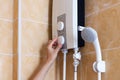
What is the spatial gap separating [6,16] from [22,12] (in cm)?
9

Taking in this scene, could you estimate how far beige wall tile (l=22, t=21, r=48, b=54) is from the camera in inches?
49.6

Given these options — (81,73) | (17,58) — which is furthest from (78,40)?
(17,58)

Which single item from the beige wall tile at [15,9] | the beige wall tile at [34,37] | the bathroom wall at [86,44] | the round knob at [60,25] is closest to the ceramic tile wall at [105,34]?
the bathroom wall at [86,44]

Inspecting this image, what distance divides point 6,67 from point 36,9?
32cm

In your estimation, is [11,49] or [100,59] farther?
[11,49]

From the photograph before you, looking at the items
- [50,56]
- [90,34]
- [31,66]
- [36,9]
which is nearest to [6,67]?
[31,66]

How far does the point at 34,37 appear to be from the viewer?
129 centimetres

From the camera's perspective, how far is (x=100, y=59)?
108 cm

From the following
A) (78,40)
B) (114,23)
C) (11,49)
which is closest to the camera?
(114,23)

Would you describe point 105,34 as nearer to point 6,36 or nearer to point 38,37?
point 38,37

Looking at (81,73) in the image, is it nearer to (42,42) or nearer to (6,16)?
(42,42)

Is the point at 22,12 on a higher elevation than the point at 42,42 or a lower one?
higher

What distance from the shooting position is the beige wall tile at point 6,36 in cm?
126

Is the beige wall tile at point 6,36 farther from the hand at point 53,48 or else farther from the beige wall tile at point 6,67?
the hand at point 53,48
